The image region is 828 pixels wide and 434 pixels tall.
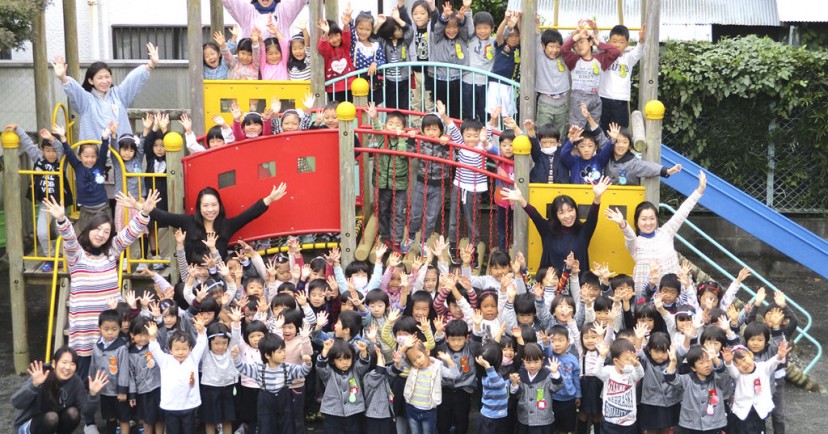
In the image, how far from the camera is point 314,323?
9.59m

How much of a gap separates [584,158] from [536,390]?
89.9 inches

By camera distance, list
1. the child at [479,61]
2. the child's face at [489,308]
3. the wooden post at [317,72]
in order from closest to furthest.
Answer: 1. the child's face at [489,308]
2. the wooden post at [317,72]
3. the child at [479,61]

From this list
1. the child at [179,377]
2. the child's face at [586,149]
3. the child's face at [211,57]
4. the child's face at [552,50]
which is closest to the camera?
the child at [179,377]

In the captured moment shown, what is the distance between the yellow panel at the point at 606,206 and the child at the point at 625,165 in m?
0.15

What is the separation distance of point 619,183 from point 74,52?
5.80m

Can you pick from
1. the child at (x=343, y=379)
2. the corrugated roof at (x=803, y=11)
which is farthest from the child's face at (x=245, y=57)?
the corrugated roof at (x=803, y=11)

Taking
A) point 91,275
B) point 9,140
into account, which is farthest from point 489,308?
point 9,140

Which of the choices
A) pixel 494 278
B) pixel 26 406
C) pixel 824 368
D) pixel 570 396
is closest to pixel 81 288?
pixel 26 406

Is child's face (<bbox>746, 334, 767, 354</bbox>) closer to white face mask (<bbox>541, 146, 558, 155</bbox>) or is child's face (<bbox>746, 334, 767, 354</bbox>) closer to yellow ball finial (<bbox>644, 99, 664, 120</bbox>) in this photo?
yellow ball finial (<bbox>644, 99, 664, 120</bbox>)

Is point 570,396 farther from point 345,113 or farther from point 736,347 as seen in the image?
point 345,113

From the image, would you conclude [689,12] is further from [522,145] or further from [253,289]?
[253,289]

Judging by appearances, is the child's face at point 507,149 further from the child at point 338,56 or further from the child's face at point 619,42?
the child at point 338,56

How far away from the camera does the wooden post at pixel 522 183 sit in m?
10.2

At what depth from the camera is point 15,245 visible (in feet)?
35.5
